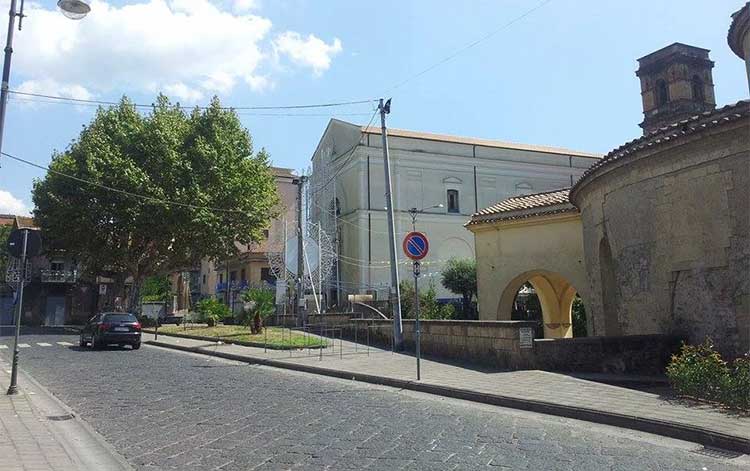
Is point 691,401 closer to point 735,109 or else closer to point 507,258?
point 735,109

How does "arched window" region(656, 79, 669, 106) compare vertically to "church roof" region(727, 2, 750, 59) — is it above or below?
above

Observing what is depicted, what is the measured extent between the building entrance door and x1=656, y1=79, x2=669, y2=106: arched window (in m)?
51.3

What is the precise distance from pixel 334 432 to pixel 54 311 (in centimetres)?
5497

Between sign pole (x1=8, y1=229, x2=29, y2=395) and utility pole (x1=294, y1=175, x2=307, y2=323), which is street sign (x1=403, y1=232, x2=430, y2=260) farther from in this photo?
utility pole (x1=294, y1=175, x2=307, y2=323)

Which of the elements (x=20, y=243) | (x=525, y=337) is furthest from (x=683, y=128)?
(x=20, y=243)

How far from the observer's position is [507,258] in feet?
71.8

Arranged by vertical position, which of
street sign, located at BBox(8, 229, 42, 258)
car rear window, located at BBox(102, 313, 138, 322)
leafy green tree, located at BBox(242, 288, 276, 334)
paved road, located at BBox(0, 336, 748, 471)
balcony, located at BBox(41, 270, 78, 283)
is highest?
balcony, located at BBox(41, 270, 78, 283)

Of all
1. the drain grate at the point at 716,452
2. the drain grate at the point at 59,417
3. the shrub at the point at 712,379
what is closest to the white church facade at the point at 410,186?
the shrub at the point at 712,379

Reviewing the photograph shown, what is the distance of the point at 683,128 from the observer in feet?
41.8

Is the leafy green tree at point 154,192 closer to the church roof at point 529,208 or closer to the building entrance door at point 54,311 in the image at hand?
the church roof at point 529,208

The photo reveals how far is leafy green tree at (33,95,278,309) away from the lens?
3334 cm

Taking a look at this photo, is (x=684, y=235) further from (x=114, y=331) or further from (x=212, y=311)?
(x=212, y=311)

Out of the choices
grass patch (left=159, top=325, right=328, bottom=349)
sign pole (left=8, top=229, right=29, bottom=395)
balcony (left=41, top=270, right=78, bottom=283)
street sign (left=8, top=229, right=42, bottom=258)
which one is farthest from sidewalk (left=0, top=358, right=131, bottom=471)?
balcony (left=41, top=270, right=78, bottom=283)

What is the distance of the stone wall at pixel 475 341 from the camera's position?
13516 mm
